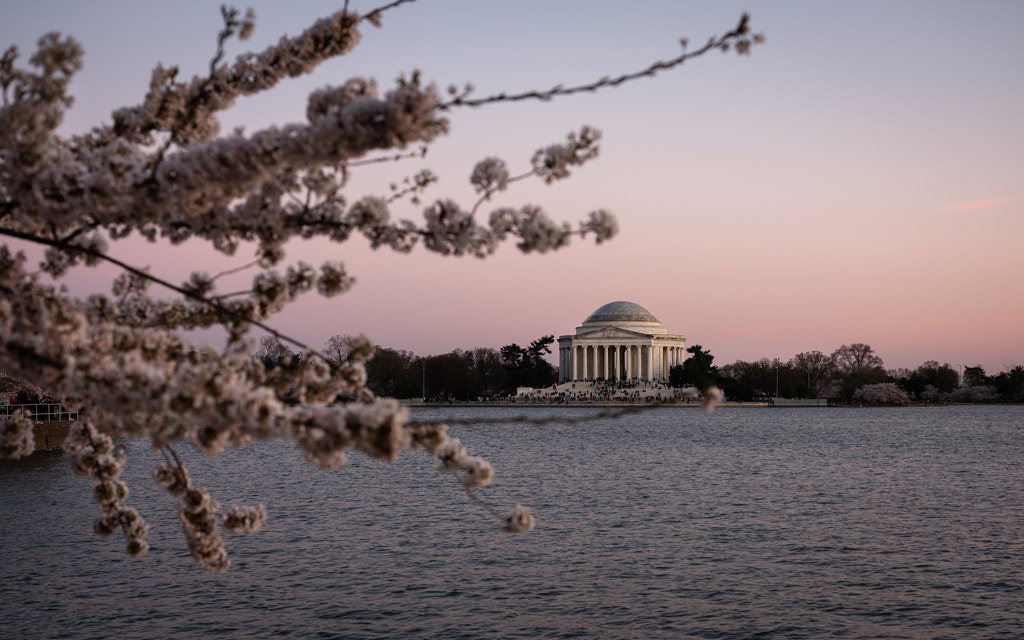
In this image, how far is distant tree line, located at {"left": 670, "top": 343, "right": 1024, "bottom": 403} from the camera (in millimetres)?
153625

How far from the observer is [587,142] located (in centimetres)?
566

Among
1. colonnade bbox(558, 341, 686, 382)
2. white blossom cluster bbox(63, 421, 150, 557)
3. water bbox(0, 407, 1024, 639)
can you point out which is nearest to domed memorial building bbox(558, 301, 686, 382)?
colonnade bbox(558, 341, 686, 382)

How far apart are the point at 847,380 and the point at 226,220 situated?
550 feet

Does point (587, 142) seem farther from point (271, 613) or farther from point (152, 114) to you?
point (271, 613)

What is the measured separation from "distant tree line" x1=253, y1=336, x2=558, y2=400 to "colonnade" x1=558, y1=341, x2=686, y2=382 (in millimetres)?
4884

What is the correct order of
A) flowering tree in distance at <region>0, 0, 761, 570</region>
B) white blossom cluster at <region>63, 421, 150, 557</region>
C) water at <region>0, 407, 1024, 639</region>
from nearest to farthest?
flowering tree in distance at <region>0, 0, 761, 570</region> < white blossom cluster at <region>63, 421, 150, 557</region> < water at <region>0, 407, 1024, 639</region>

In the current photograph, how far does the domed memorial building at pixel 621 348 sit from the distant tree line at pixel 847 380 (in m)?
10.1

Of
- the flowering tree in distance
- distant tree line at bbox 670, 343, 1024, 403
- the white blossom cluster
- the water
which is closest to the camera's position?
the flowering tree in distance

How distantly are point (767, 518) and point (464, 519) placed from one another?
9.63 m

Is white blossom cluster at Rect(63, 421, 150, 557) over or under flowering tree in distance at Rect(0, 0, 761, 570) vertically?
under

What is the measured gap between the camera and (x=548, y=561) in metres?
22.7

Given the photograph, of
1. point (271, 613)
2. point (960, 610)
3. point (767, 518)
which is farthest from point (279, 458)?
point (960, 610)

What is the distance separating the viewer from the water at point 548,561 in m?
17.7

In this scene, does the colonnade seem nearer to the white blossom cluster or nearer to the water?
the water
